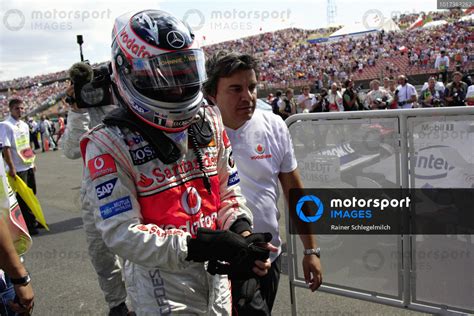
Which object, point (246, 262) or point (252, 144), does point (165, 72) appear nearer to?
point (246, 262)

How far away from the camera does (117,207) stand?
1499mm

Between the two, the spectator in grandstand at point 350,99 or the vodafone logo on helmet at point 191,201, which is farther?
the spectator in grandstand at point 350,99

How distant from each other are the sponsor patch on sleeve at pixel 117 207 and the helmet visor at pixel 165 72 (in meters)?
0.40

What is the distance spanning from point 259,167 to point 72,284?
2864mm

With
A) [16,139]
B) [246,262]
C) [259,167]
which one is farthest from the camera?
[16,139]

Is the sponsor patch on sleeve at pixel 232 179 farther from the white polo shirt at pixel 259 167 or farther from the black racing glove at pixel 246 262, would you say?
the white polo shirt at pixel 259 167

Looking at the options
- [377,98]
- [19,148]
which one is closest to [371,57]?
[377,98]

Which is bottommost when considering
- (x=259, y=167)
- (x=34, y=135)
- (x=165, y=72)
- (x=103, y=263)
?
(x=34, y=135)

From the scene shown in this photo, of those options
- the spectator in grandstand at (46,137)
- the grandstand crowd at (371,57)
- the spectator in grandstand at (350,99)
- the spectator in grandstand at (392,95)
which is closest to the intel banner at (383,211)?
the spectator in grandstand at (350,99)

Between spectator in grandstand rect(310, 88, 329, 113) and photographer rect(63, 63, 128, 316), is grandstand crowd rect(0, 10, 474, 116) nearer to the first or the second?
spectator in grandstand rect(310, 88, 329, 113)

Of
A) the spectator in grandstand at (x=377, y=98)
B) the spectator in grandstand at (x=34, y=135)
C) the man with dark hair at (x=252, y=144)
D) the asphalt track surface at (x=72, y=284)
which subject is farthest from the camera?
the spectator in grandstand at (x=34, y=135)

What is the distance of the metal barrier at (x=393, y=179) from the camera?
100.0 inches

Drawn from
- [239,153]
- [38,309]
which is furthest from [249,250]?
[38,309]

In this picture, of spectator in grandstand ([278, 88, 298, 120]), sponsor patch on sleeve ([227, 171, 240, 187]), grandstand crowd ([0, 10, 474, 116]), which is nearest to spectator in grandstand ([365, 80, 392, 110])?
grandstand crowd ([0, 10, 474, 116])
